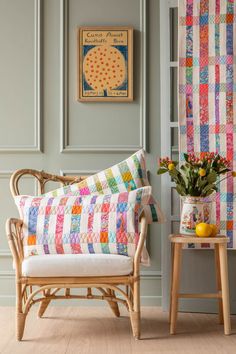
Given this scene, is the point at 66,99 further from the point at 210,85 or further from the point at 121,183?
the point at 210,85

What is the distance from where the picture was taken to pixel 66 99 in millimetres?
3613

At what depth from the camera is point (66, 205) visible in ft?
9.74

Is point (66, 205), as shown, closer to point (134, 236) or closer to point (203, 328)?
point (134, 236)

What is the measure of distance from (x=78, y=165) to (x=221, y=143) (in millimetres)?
898

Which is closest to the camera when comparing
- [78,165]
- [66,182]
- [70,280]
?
[70,280]

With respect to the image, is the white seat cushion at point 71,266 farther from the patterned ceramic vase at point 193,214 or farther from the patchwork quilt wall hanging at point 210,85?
the patchwork quilt wall hanging at point 210,85

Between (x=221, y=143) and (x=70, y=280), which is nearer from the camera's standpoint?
(x=70, y=280)

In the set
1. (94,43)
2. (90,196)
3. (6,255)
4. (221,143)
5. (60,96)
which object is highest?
(94,43)

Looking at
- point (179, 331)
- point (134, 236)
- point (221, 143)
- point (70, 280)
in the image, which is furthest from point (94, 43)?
point (179, 331)

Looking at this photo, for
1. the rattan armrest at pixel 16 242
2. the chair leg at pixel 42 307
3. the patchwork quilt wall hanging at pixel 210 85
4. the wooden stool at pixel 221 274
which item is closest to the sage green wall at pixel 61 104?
the patchwork quilt wall hanging at pixel 210 85

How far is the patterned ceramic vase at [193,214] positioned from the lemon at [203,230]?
0.07 m

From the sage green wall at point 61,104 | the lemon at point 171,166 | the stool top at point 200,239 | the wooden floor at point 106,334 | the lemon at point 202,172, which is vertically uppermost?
the sage green wall at point 61,104

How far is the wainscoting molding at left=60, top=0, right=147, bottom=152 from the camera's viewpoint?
11.8ft

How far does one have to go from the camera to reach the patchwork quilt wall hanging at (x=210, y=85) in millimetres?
3426
